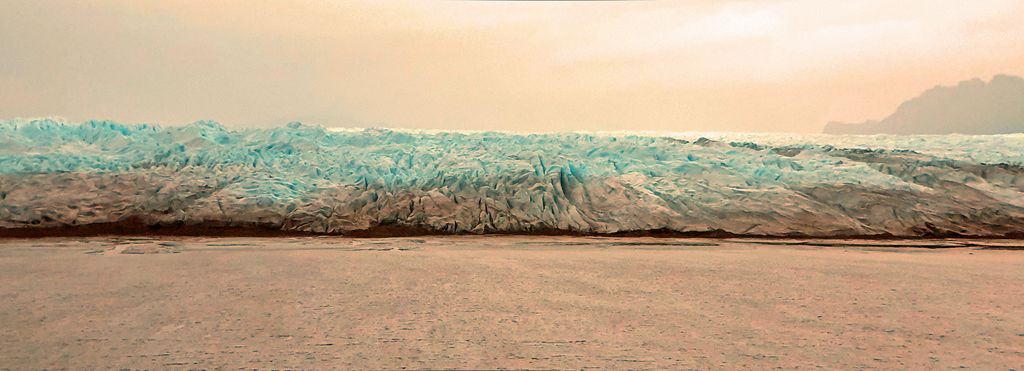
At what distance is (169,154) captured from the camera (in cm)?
1706

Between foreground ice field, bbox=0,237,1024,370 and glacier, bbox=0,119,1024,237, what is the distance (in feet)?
15.8

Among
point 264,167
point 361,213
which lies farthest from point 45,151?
point 361,213

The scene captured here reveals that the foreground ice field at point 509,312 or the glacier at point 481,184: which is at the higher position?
the glacier at point 481,184

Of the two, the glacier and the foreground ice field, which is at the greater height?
the glacier

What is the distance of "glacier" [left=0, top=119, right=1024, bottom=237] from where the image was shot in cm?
1425

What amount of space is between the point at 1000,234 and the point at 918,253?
14.4 feet

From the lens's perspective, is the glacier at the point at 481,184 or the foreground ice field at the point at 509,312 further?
the glacier at the point at 481,184

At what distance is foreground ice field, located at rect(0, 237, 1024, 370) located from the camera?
3719 mm

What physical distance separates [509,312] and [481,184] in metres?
10.4

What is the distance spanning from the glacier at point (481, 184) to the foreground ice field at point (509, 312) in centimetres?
482

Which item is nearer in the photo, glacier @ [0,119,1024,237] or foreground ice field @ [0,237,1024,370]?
foreground ice field @ [0,237,1024,370]

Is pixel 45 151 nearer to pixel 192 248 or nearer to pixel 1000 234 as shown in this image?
pixel 192 248

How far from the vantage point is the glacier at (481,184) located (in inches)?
561

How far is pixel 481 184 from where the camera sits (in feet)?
50.4
